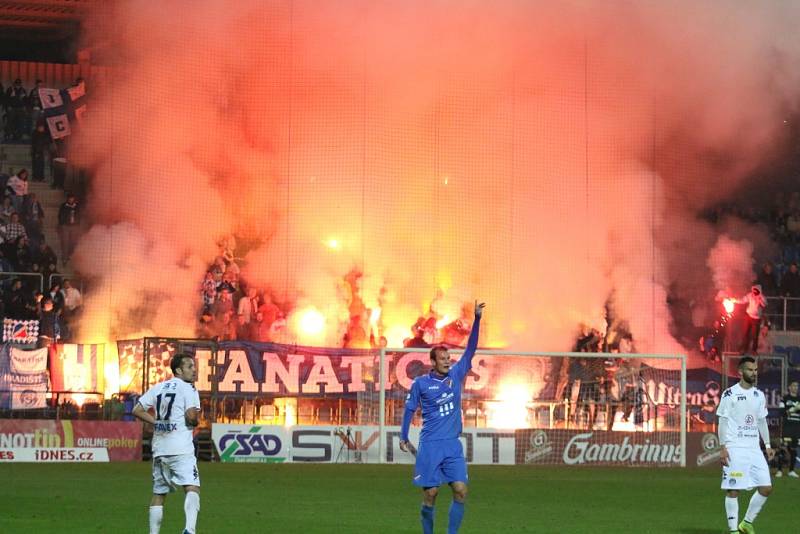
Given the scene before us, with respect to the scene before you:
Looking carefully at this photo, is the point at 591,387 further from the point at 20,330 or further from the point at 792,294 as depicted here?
the point at 20,330

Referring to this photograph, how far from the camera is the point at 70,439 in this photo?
2530 cm

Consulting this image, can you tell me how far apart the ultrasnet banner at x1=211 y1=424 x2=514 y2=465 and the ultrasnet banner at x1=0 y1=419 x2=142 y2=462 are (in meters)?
1.69

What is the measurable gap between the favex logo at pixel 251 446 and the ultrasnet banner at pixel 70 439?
1.76 m

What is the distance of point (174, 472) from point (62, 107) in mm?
24578

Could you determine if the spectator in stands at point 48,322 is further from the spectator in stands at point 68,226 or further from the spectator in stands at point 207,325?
the spectator in stands at point 207,325

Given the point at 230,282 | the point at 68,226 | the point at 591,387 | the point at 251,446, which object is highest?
the point at 68,226

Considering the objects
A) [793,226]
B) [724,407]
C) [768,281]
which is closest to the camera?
[724,407]

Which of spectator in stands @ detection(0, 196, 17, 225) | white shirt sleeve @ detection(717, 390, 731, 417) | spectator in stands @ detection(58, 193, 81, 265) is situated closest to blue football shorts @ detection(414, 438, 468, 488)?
white shirt sleeve @ detection(717, 390, 731, 417)

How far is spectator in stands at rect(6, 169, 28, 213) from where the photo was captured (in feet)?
103

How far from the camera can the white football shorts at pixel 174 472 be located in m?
10.9

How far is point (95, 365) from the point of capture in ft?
90.5

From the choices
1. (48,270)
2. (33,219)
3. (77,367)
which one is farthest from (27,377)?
(33,219)

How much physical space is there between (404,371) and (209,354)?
13.4ft

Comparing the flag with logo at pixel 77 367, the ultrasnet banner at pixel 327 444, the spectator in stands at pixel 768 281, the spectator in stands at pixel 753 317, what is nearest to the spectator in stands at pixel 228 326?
the flag with logo at pixel 77 367
